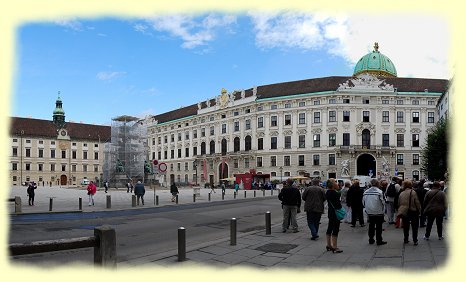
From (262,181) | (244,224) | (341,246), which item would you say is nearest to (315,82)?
(262,181)

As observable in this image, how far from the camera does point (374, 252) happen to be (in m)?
9.37

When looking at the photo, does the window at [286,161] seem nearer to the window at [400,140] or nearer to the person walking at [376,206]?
the window at [400,140]

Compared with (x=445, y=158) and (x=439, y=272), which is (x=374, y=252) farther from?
(x=445, y=158)

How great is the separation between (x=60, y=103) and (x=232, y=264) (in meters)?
121

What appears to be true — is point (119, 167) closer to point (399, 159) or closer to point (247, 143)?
point (247, 143)

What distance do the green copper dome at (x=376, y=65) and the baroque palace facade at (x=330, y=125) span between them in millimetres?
193

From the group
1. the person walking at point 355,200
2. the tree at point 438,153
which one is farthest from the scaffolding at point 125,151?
the person walking at point 355,200

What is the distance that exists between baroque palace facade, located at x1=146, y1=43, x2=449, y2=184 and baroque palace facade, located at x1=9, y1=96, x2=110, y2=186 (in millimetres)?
40195

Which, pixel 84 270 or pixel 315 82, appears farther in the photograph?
pixel 315 82

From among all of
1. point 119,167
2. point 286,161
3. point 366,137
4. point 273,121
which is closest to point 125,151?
point 119,167

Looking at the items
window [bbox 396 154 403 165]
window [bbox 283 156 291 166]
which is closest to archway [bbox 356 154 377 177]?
window [bbox 396 154 403 165]

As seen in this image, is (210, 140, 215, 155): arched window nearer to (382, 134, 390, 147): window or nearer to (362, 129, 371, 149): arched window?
(362, 129, 371, 149): arched window

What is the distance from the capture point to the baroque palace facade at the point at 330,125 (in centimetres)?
6825

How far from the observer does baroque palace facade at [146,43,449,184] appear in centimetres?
6825
